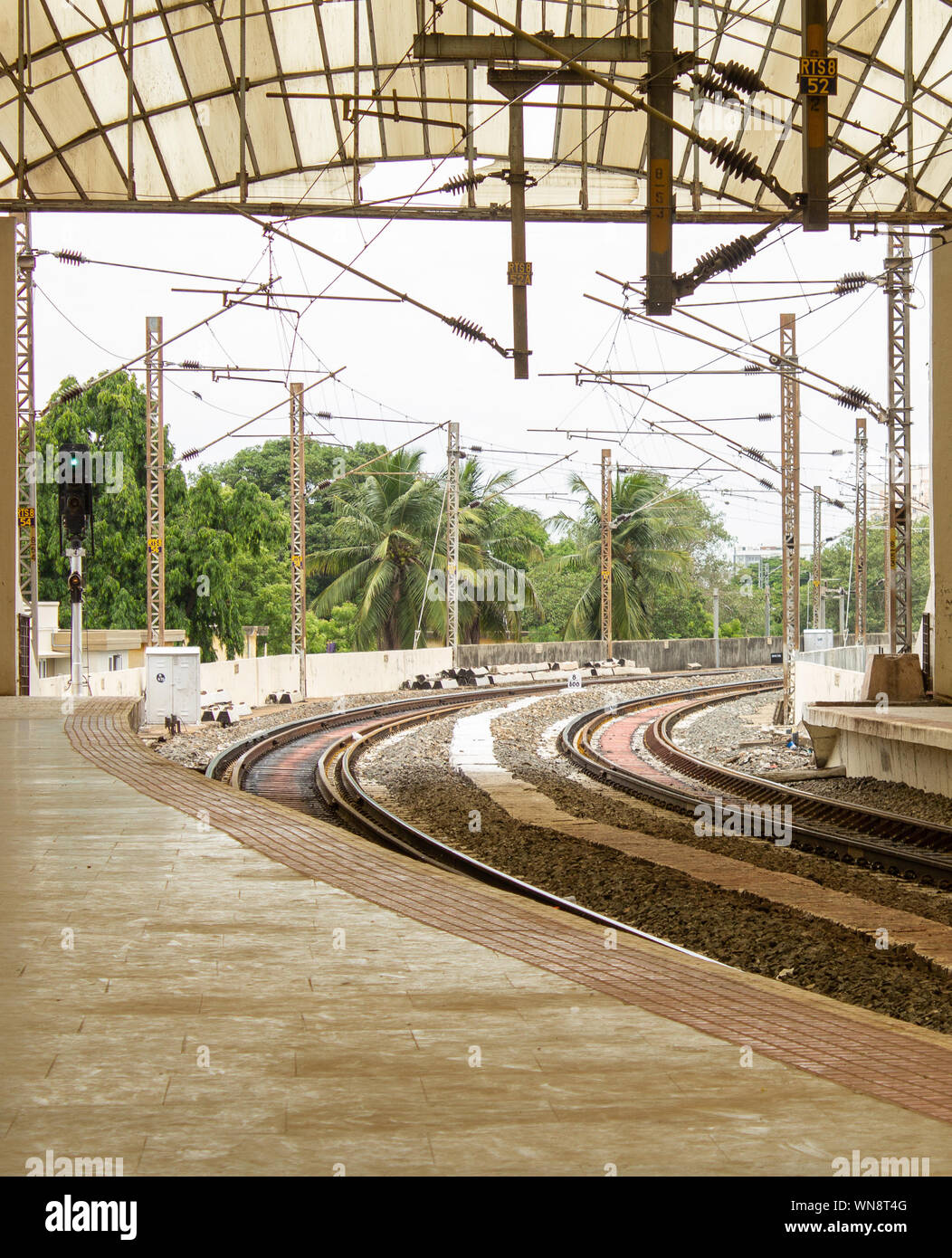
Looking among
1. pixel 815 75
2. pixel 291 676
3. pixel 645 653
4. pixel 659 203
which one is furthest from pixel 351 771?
pixel 645 653

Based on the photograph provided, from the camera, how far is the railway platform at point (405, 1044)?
4305 mm

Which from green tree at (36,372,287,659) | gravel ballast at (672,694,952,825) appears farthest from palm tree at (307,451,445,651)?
gravel ballast at (672,694,952,825)

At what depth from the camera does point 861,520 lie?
5188cm

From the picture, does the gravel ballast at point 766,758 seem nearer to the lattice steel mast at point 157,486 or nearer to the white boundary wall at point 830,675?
the white boundary wall at point 830,675

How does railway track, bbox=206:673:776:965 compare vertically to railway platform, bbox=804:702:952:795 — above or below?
below

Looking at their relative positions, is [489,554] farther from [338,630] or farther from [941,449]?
[941,449]

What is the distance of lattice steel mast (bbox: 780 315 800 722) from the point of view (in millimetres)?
28094

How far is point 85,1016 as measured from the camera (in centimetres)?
574

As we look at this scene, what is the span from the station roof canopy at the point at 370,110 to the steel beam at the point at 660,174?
446 centimetres

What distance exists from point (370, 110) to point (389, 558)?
38.9m

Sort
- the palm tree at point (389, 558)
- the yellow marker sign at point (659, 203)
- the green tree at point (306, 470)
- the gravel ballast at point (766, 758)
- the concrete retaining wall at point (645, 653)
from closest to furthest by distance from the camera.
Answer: the yellow marker sign at point (659, 203)
the gravel ballast at point (766, 758)
the concrete retaining wall at point (645, 653)
the palm tree at point (389, 558)
the green tree at point (306, 470)

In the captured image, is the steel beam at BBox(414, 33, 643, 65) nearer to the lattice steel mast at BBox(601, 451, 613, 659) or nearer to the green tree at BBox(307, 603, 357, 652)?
the lattice steel mast at BBox(601, 451, 613, 659)

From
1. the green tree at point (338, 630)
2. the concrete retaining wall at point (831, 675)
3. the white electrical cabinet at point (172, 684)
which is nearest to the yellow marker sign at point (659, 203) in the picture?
the concrete retaining wall at point (831, 675)

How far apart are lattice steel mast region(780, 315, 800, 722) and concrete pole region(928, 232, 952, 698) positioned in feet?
16.6
